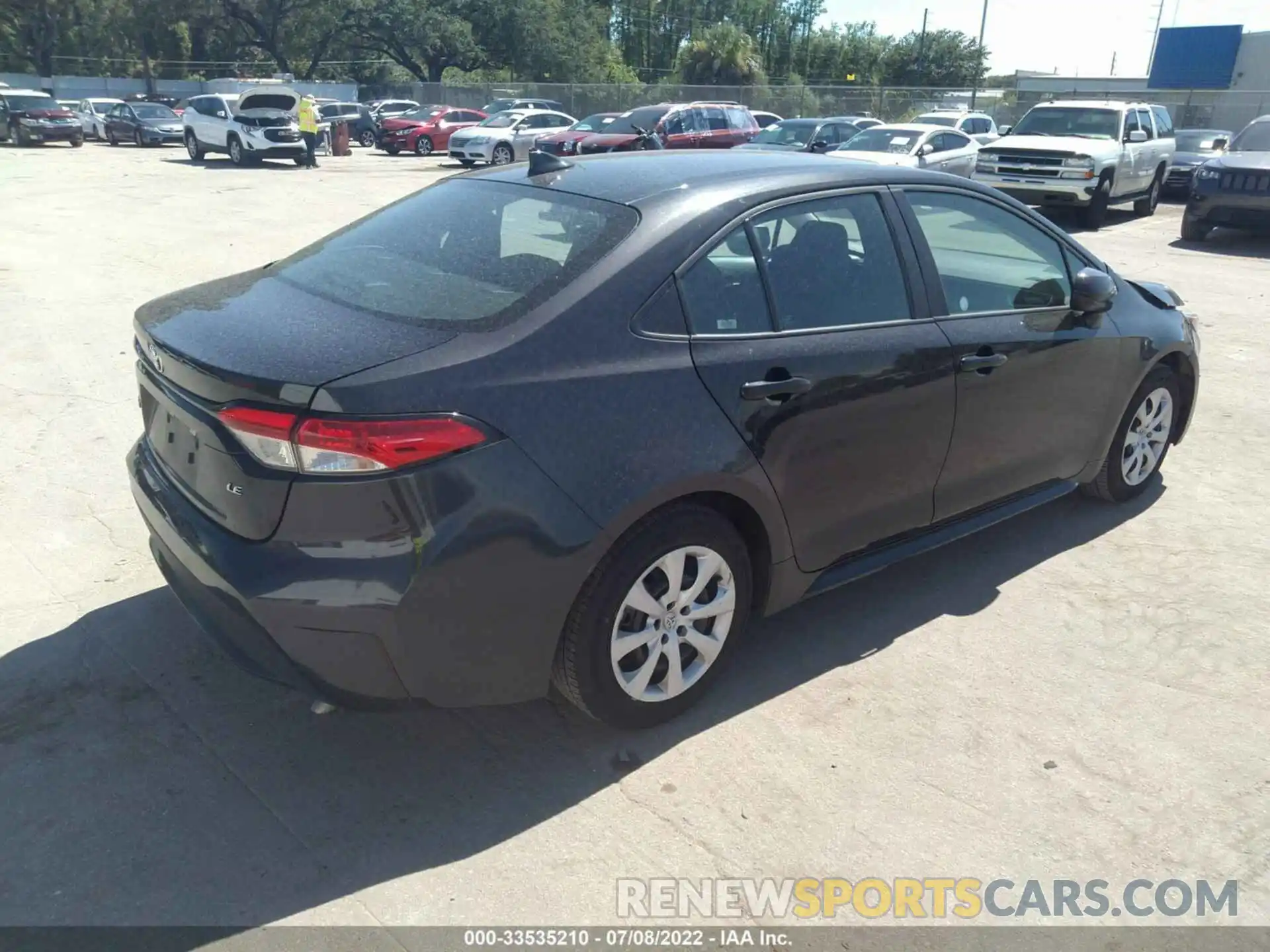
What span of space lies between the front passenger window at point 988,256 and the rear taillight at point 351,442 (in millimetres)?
2200

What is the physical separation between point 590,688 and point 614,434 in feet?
2.54

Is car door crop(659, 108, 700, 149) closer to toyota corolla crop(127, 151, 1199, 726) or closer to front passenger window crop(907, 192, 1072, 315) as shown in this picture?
front passenger window crop(907, 192, 1072, 315)

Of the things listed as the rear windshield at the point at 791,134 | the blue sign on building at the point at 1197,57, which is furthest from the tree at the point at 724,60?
the rear windshield at the point at 791,134

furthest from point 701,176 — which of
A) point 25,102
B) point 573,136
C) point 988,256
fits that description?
point 25,102

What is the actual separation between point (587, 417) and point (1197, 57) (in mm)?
61647

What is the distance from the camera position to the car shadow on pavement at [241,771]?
104 inches

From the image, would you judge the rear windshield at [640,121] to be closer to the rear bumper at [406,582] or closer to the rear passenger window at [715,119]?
the rear passenger window at [715,119]

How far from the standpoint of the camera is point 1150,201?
18531mm

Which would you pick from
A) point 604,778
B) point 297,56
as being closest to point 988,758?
point 604,778

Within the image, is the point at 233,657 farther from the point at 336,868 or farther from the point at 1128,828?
the point at 1128,828

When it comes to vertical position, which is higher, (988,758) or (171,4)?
(171,4)

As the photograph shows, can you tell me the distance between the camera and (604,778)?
312cm

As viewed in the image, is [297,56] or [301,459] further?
[297,56]

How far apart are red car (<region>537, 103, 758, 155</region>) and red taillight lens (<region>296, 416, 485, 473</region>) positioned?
21.5 m
